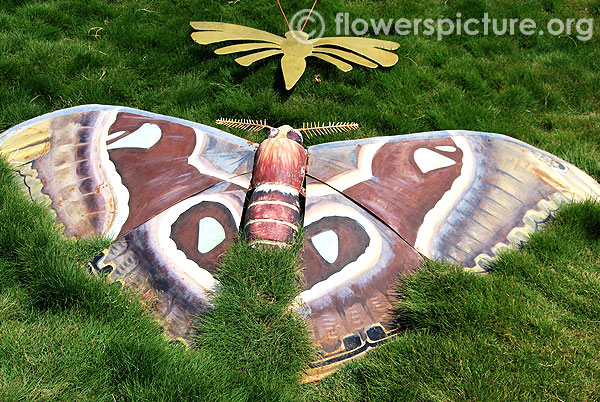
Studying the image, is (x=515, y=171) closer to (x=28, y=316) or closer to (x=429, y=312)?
(x=429, y=312)

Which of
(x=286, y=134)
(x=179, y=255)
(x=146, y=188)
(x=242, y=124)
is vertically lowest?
(x=179, y=255)

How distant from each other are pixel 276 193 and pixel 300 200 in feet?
0.85

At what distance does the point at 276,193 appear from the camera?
2.77 m

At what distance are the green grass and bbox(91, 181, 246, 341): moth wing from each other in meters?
0.10

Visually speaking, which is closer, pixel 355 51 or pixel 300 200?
pixel 300 200

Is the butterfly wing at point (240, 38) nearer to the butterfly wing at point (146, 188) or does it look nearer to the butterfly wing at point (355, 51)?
the butterfly wing at point (355, 51)

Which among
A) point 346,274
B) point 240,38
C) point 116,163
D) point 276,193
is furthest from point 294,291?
point 240,38

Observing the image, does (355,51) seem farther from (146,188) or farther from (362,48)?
(146,188)

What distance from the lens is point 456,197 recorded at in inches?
118

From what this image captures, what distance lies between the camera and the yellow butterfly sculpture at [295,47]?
431 cm

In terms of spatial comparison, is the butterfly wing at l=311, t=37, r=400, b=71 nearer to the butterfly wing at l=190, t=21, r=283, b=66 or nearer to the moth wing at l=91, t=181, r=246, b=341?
the butterfly wing at l=190, t=21, r=283, b=66

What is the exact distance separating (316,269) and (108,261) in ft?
3.45

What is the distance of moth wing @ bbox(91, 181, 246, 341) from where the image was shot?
256 cm

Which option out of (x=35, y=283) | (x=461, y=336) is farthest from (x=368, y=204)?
(x=35, y=283)
